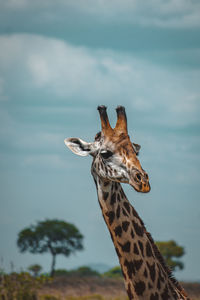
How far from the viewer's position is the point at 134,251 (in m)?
7.68

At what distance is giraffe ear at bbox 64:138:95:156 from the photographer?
337 inches

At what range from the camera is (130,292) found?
7625 mm

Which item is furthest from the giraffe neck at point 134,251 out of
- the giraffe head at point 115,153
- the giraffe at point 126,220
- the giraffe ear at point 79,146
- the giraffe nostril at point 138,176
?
the giraffe nostril at point 138,176

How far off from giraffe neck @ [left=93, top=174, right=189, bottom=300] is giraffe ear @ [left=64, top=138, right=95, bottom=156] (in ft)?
2.16

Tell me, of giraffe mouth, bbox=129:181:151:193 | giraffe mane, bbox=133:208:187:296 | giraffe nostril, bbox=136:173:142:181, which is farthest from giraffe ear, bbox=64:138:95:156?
giraffe mouth, bbox=129:181:151:193

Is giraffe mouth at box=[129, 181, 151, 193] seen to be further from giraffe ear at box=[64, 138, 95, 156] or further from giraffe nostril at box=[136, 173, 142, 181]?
giraffe ear at box=[64, 138, 95, 156]

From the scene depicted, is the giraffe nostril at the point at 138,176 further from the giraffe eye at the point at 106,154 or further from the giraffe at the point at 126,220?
the giraffe eye at the point at 106,154

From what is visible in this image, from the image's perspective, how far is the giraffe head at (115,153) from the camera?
7.29 m

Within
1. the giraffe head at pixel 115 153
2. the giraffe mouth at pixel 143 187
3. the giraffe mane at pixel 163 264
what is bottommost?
the giraffe mane at pixel 163 264

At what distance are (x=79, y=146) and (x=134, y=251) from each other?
6.74 feet

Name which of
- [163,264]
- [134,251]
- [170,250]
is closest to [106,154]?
[134,251]

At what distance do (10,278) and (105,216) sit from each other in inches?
413

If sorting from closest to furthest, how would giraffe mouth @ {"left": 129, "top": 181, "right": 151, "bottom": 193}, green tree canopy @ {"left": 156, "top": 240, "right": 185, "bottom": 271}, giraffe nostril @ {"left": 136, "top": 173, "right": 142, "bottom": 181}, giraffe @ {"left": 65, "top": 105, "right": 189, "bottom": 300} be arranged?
giraffe mouth @ {"left": 129, "top": 181, "right": 151, "bottom": 193} < giraffe nostril @ {"left": 136, "top": 173, "right": 142, "bottom": 181} < giraffe @ {"left": 65, "top": 105, "right": 189, "bottom": 300} < green tree canopy @ {"left": 156, "top": 240, "right": 185, "bottom": 271}

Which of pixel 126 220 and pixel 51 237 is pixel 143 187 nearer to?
pixel 126 220
